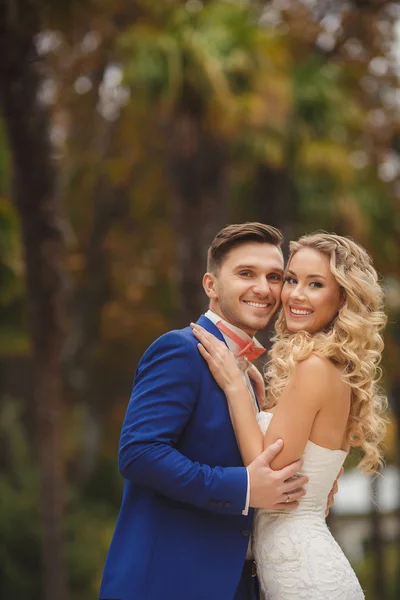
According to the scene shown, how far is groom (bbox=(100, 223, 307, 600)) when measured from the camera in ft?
10.9

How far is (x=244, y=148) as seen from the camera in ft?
40.3

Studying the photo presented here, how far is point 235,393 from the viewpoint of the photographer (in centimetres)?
353

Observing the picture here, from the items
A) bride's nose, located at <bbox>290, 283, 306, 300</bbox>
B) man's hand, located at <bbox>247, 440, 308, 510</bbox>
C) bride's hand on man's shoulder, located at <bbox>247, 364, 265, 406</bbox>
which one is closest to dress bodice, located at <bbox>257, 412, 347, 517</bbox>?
man's hand, located at <bbox>247, 440, 308, 510</bbox>

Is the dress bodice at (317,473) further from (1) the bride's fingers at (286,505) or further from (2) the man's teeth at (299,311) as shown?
(2) the man's teeth at (299,311)

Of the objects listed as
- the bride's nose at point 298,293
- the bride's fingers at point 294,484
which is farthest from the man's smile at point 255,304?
the bride's fingers at point 294,484

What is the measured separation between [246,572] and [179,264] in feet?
25.0

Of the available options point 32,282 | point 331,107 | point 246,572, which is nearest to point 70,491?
point 32,282

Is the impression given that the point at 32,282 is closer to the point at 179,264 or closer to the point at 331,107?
the point at 179,264

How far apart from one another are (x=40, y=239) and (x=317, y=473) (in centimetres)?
772

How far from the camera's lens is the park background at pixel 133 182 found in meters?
10.7

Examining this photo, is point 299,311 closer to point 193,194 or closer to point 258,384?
point 258,384

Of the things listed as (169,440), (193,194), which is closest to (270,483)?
(169,440)

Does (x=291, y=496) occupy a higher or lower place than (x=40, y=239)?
lower

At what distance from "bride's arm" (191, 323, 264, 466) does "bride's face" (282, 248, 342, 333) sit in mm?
339
